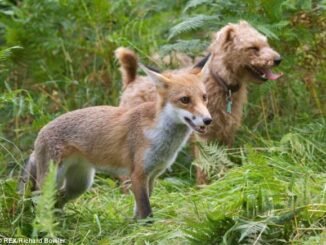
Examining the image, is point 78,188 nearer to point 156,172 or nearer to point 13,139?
point 156,172

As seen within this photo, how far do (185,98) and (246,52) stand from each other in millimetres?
2131

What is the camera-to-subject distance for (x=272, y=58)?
7539mm

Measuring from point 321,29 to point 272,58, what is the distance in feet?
4.23

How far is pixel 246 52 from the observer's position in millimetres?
7734

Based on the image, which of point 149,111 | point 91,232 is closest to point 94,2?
point 149,111

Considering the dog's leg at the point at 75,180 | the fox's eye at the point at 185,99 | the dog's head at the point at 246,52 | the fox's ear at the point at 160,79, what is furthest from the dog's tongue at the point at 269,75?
the dog's leg at the point at 75,180

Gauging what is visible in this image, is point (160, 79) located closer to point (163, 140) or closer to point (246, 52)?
point (163, 140)

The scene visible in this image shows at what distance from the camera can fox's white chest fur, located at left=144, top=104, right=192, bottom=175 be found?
5.83 meters

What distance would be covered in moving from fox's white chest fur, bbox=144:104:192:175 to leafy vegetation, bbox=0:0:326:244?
0.32 metres

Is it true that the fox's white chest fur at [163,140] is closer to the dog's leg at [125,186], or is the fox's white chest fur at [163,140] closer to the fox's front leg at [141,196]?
the fox's front leg at [141,196]

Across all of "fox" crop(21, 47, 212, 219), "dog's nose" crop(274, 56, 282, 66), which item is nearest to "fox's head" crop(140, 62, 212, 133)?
"fox" crop(21, 47, 212, 219)

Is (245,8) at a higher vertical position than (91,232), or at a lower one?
higher

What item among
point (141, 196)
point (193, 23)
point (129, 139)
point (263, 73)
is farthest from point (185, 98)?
point (193, 23)

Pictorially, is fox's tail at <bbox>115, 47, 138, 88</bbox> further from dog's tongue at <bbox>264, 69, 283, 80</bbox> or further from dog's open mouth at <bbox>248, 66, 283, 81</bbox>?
dog's tongue at <bbox>264, 69, 283, 80</bbox>
